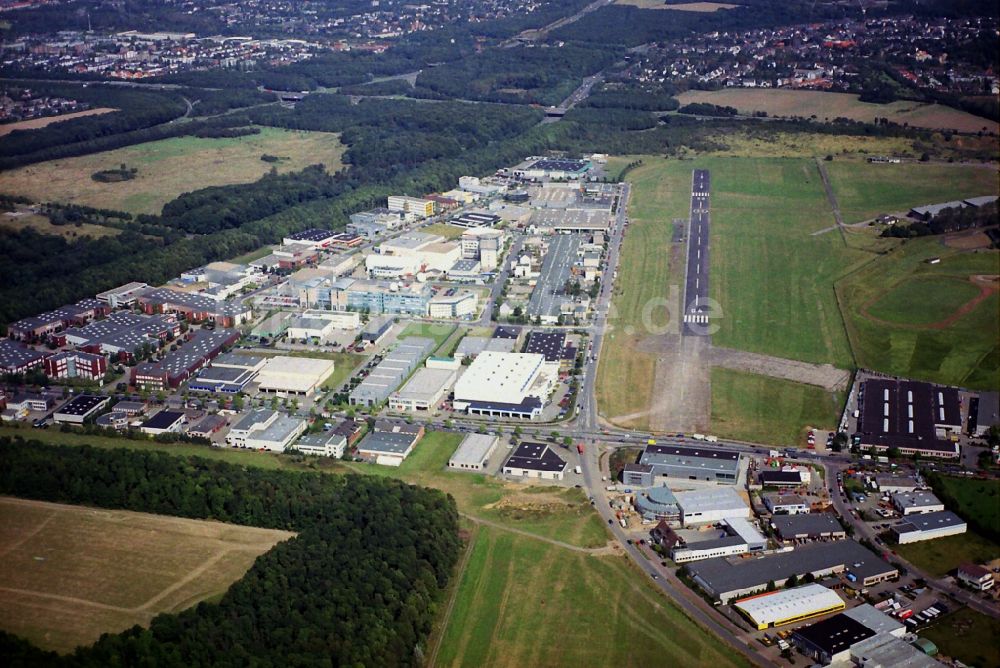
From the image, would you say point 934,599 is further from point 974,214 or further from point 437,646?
point 974,214

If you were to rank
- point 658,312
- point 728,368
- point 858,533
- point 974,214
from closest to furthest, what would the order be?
point 858,533
point 728,368
point 658,312
point 974,214

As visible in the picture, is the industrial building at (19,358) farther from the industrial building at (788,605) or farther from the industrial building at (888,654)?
the industrial building at (888,654)

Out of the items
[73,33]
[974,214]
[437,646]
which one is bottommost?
[437,646]

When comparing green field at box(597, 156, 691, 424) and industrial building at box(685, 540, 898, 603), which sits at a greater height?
green field at box(597, 156, 691, 424)

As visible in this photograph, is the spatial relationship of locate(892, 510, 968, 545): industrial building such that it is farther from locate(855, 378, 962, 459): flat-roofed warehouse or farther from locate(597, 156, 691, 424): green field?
locate(597, 156, 691, 424): green field

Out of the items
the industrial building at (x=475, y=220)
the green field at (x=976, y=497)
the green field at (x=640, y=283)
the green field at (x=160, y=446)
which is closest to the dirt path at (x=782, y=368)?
the green field at (x=640, y=283)

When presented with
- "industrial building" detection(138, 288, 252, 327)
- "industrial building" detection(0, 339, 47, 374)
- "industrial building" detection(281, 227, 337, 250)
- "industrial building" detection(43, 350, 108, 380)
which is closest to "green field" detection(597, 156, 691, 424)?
"industrial building" detection(281, 227, 337, 250)


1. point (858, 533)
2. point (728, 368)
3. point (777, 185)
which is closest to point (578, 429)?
point (728, 368)
